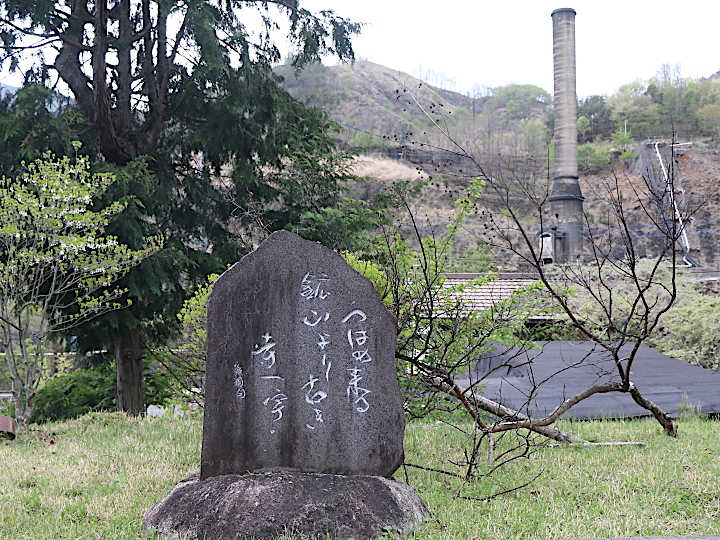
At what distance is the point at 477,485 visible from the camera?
4.62 m

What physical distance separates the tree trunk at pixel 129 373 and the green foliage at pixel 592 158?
3182 cm

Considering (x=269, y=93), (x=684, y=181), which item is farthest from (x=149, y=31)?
(x=684, y=181)

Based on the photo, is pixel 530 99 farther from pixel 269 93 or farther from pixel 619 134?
pixel 269 93

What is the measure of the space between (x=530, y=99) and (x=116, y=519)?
65.9 metres

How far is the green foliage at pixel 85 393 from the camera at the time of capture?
997cm

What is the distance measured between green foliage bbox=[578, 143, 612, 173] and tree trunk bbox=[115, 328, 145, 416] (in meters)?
31.8

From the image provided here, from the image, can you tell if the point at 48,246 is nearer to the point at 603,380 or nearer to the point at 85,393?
the point at 85,393

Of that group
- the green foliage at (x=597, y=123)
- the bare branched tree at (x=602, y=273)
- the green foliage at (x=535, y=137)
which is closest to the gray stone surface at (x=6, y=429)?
the bare branched tree at (x=602, y=273)

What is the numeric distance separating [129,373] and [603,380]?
21.9ft

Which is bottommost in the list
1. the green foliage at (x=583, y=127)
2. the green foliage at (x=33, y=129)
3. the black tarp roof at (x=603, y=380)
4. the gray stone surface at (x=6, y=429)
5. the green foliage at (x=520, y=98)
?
the black tarp roof at (x=603, y=380)

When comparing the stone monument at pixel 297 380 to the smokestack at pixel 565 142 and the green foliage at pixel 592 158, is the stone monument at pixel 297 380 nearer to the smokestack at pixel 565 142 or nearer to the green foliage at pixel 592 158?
the smokestack at pixel 565 142

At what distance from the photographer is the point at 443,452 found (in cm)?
587

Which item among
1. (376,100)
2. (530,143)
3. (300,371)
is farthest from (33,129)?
(376,100)

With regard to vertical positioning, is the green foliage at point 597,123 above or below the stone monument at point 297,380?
above
